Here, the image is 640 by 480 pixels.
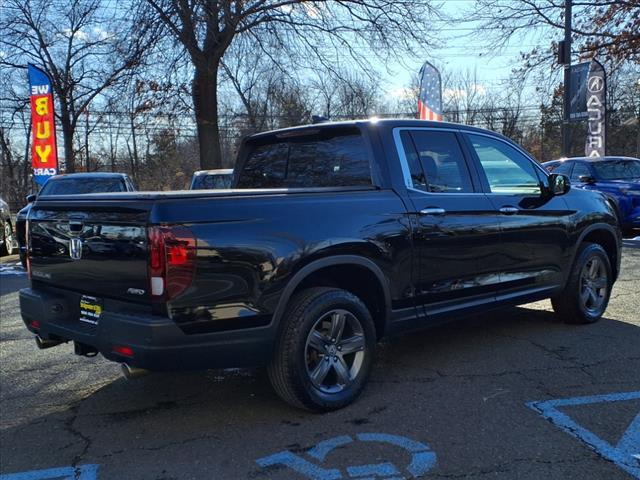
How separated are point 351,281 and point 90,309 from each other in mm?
1685

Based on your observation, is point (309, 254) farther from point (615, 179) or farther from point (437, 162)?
point (615, 179)

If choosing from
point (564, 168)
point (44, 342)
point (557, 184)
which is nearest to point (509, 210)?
point (557, 184)

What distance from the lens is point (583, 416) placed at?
3539 mm

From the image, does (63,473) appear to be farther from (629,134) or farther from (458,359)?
(629,134)

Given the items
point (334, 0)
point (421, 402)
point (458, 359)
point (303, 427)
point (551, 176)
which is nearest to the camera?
point (303, 427)

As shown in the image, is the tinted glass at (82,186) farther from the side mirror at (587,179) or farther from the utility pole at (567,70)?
the utility pole at (567,70)

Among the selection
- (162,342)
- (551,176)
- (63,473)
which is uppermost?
(551,176)

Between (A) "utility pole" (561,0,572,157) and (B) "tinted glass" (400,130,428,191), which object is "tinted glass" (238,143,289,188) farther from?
(A) "utility pole" (561,0,572,157)

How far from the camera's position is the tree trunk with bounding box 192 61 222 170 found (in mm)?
17000

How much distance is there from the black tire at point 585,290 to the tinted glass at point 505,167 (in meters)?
0.95

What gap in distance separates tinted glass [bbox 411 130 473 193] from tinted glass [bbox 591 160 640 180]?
9.40 meters

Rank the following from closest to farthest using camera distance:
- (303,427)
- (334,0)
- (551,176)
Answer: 1. (303,427)
2. (551,176)
3. (334,0)

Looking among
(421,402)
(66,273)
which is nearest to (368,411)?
(421,402)

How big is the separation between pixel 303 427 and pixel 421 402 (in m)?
0.84
